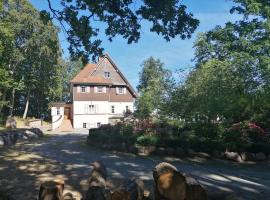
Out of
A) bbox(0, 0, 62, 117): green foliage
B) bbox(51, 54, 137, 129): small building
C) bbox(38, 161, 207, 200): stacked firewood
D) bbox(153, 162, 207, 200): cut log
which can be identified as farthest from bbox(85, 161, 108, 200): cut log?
bbox(51, 54, 137, 129): small building

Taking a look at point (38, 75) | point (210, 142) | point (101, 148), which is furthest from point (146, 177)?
point (38, 75)

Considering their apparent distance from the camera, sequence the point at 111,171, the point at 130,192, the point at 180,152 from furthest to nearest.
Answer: the point at 180,152, the point at 111,171, the point at 130,192

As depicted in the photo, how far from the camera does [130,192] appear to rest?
887 cm

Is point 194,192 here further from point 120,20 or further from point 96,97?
point 96,97

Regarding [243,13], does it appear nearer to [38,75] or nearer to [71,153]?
[71,153]

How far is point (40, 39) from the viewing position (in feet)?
205

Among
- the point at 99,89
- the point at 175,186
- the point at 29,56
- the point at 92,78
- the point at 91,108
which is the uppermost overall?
the point at 29,56

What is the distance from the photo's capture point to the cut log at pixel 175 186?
8508 mm

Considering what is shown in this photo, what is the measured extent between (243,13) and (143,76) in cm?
5717

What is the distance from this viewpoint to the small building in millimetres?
61094

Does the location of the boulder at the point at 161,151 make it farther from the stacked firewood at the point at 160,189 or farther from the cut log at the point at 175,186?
the cut log at the point at 175,186

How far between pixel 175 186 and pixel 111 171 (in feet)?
20.9

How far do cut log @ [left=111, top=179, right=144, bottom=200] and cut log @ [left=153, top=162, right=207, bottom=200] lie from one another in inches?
17.5

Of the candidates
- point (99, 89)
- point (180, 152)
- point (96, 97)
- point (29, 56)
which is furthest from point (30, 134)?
point (29, 56)
